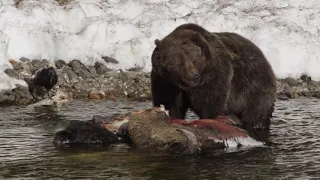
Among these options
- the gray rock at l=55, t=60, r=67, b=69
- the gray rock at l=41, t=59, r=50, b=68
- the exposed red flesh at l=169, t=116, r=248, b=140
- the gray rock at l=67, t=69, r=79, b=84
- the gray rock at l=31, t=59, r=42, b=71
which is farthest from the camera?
the gray rock at l=55, t=60, r=67, b=69

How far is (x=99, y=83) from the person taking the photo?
15414mm

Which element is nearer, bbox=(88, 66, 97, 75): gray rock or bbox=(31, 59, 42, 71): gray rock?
bbox=(31, 59, 42, 71): gray rock

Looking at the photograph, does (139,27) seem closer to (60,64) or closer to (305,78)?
(60,64)

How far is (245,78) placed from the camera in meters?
9.71

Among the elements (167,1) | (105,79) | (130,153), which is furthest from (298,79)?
(130,153)

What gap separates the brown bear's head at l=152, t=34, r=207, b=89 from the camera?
8.38 meters

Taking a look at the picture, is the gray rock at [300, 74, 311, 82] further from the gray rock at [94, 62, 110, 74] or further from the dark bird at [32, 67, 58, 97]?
the dark bird at [32, 67, 58, 97]

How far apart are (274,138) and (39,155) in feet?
11.1

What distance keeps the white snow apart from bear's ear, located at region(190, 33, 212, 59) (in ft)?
23.7

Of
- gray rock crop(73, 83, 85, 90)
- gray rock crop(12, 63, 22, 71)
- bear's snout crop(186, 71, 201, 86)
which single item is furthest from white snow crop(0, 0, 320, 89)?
bear's snout crop(186, 71, 201, 86)

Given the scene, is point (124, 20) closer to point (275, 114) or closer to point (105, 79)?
point (105, 79)

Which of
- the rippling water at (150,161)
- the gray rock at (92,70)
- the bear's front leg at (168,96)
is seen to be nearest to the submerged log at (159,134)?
the rippling water at (150,161)

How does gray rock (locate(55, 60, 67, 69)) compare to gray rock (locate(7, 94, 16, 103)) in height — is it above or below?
above

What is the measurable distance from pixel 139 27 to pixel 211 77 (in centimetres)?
1038
